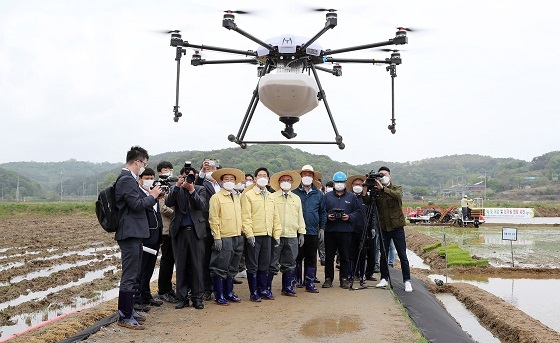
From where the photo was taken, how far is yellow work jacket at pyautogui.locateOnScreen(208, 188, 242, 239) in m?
6.96

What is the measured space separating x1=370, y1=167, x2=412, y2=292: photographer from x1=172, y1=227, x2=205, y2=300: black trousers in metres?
2.66

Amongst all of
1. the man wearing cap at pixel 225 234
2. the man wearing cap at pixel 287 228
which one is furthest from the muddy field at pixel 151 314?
the man wearing cap at pixel 287 228

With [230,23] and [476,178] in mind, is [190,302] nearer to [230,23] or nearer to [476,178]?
[230,23]

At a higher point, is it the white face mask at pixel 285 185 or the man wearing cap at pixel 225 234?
the white face mask at pixel 285 185

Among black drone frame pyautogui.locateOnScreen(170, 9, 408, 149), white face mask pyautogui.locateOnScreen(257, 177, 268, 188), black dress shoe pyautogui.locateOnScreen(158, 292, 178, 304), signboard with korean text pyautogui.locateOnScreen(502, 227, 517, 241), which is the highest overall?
Result: black drone frame pyautogui.locateOnScreen(170, 9, 408, 149)

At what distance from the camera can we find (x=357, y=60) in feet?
29.6

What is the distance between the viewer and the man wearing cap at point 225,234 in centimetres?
695

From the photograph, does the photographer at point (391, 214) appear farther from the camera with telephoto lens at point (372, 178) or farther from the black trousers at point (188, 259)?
the black trousers at point (188, 259)

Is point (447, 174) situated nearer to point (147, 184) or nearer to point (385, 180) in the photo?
point (385, 180)

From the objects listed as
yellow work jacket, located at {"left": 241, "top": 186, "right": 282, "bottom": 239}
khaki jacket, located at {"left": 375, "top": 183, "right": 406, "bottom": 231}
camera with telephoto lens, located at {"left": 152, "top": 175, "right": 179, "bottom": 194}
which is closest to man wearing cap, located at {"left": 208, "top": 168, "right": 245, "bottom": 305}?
yellow work jacket, located at {"left": 241, "top": 186, "right": 282, "bottom": 239}

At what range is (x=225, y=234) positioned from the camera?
23.1 feet

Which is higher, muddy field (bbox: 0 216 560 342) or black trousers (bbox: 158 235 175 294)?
black trousers (bbox: 158 235 175 294)

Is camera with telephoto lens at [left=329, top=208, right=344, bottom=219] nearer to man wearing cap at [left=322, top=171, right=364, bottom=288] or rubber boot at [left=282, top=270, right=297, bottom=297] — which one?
man wearing cap at [left=322, top=171, right=364, bottom=288]

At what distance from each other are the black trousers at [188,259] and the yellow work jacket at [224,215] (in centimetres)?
28
